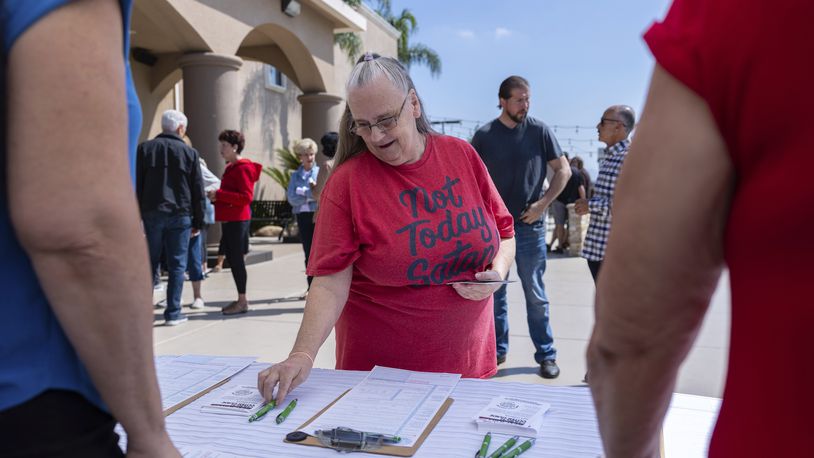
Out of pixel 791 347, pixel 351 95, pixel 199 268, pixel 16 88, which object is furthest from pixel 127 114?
pixel 199 268

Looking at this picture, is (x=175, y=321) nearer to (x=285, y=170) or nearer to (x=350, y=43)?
(x=285, y=170)

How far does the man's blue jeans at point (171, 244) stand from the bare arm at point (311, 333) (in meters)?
4.13

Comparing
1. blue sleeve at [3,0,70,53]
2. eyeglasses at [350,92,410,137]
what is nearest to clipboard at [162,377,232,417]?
eyeglasses at [350,92,410,137]

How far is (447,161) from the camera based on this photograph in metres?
2.20

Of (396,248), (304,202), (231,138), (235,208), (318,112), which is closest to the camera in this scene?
(396,248)

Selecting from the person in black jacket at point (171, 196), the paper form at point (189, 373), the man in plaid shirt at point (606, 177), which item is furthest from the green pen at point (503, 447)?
the person in black jacket at point (171, 196)

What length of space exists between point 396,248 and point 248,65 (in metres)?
15.5

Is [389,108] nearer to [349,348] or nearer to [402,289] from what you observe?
[402,289]

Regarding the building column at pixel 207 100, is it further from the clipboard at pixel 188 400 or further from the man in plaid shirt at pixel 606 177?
the clipboard at pixel 188 400

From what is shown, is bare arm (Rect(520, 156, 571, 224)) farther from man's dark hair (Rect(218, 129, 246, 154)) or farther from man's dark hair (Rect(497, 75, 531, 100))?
man's dark hair (Rect(218, 129, 246, 154))

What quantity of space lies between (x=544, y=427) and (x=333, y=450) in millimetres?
494

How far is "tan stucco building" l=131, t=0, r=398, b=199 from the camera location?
8.80 meters

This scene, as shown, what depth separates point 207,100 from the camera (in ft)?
29.2

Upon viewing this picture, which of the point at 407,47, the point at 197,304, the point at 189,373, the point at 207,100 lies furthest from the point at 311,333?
the point at 407,47
